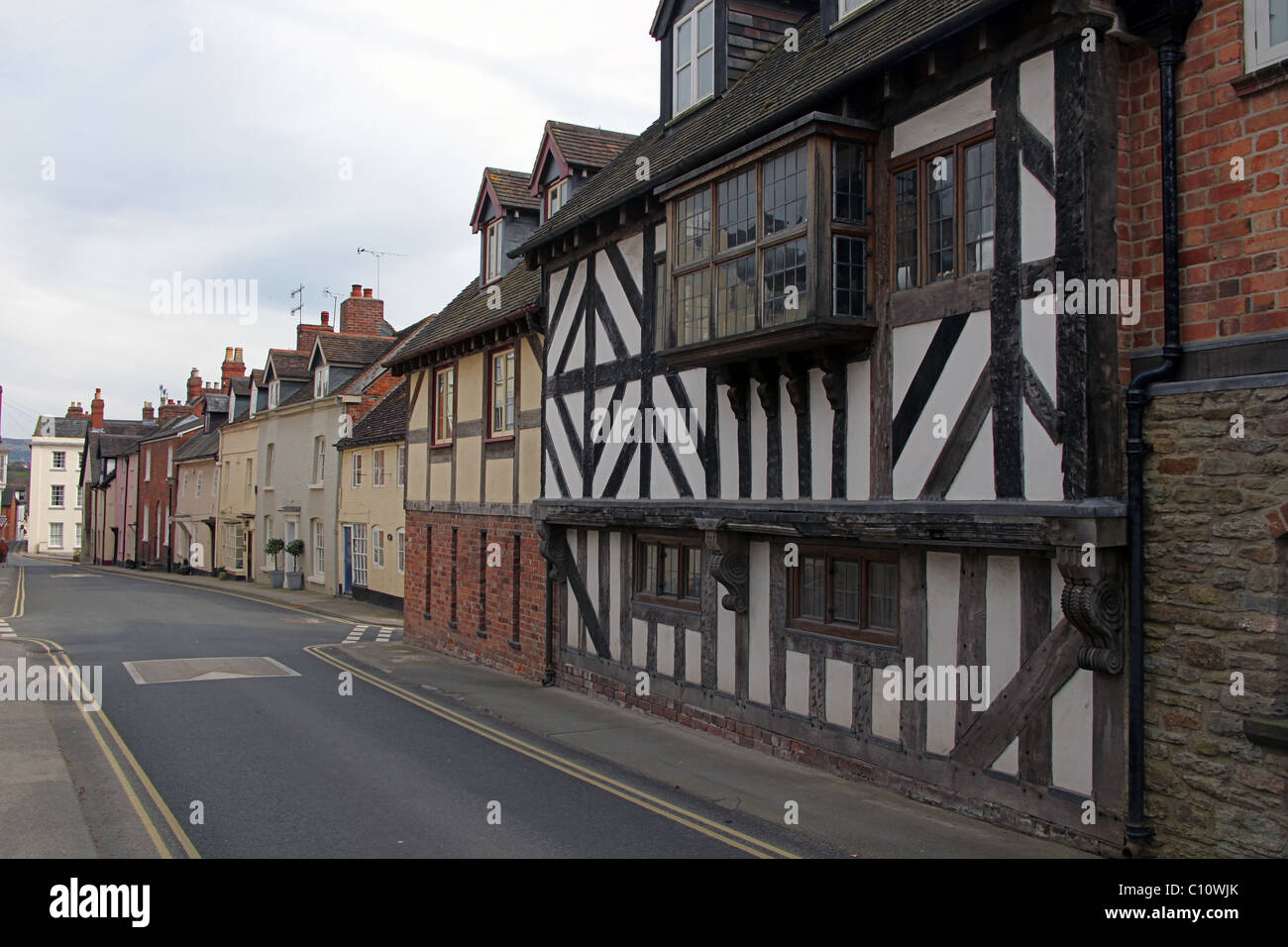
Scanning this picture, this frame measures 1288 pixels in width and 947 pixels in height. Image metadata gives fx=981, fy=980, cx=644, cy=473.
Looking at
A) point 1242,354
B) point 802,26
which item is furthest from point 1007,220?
point 802,26

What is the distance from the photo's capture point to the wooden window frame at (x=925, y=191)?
8102 mm

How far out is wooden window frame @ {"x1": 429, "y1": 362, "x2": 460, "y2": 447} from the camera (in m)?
19.7

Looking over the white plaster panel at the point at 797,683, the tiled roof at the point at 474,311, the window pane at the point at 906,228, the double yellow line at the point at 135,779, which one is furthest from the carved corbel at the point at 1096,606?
the tiled roof at the point at 474,311

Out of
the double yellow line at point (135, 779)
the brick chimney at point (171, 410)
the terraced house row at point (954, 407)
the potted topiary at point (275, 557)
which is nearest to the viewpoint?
the terraced house row at point (954, 407)

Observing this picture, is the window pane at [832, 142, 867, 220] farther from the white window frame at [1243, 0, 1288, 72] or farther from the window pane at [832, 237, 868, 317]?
the white window frame at [1243, 0, 1288, 72]

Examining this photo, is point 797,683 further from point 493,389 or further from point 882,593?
point 493,389

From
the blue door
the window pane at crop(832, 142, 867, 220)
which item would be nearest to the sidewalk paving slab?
the window pane at crop(832, 142, 867, 220)

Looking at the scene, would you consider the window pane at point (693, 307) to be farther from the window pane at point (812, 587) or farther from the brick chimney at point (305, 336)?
the brick chimney at point (305, 336)

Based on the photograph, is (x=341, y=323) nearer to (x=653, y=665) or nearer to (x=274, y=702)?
(x=274, y=702)

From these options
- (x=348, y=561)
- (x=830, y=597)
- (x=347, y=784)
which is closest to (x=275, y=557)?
(x=348, y=561)

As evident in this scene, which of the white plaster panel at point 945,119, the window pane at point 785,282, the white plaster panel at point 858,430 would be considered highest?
→ the white plaster panel at point 945,119

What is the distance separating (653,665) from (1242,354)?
322 inches

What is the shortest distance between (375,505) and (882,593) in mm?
23747

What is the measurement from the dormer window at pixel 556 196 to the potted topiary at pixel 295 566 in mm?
22834
